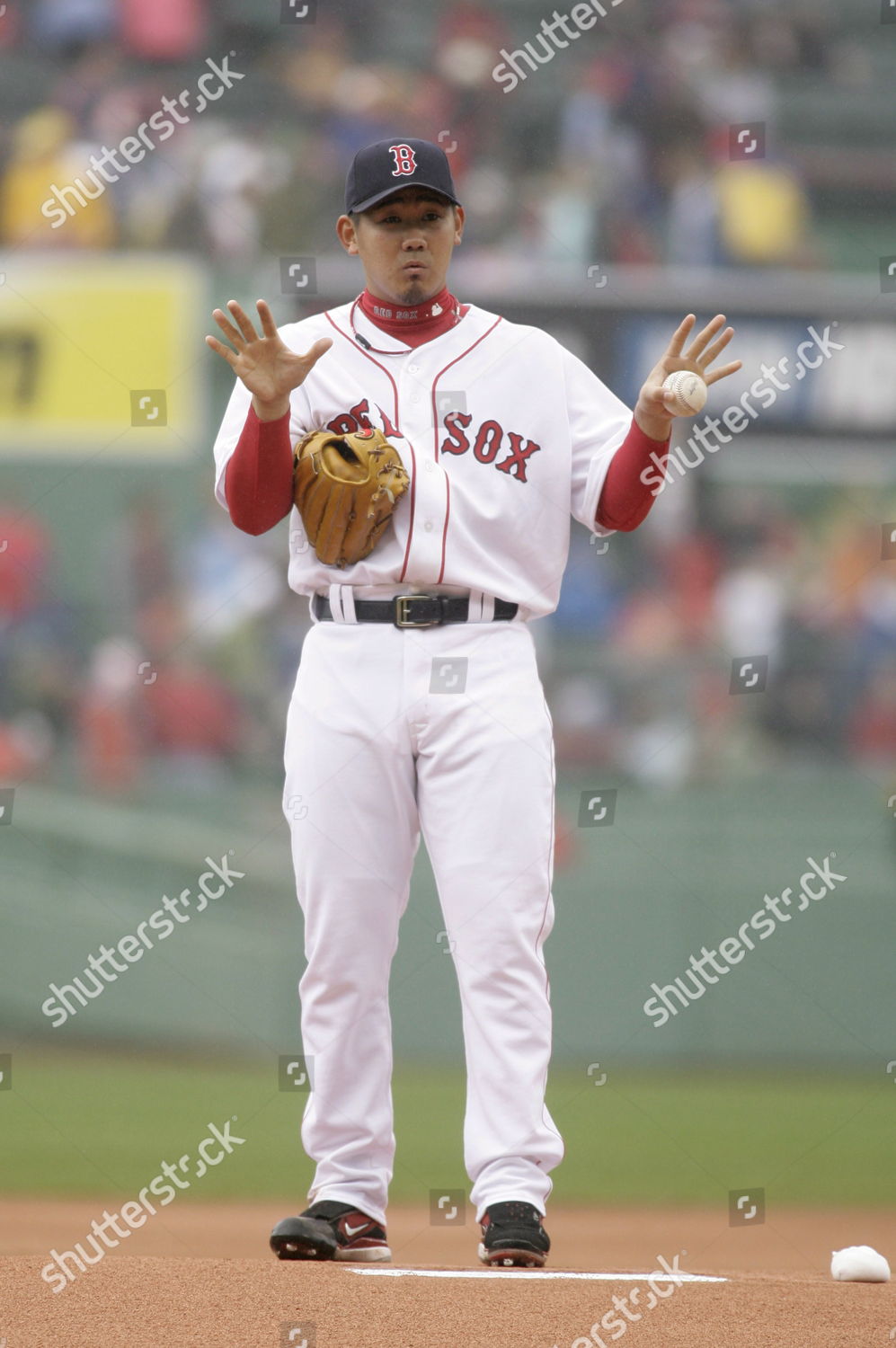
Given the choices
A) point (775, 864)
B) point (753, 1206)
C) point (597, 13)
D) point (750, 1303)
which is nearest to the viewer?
point (750, 1303)

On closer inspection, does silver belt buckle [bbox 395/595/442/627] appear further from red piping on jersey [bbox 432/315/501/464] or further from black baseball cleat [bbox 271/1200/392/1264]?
black baseball cleat [bbox 271/1200/392/1264]

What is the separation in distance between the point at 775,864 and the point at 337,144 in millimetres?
A: 3842

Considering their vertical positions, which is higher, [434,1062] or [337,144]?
[337,144]

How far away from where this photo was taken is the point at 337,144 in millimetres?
7809

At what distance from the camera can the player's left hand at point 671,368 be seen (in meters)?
2.72

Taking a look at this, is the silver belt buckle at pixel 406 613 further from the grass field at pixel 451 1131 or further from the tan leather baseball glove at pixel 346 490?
the grass field at pixel 451 1131

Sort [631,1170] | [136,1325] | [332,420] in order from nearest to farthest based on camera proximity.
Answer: [136,1325] → [332,420] → [631,1170]

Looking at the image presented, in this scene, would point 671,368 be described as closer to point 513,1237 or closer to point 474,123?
point 513,1237

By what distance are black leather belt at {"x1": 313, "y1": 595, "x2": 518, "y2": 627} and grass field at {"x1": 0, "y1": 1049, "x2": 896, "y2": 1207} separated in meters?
2.97

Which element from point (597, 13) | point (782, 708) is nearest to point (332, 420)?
point (782, 708)

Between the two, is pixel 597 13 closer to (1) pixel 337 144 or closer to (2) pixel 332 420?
(1) pixel 337 144

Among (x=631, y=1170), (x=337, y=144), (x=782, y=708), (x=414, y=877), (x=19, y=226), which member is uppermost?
(x=337, y=144)

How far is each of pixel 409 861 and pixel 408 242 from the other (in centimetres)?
103

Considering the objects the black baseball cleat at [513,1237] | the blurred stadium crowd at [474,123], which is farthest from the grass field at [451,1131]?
the blurred stadium crowd at [474,123]
